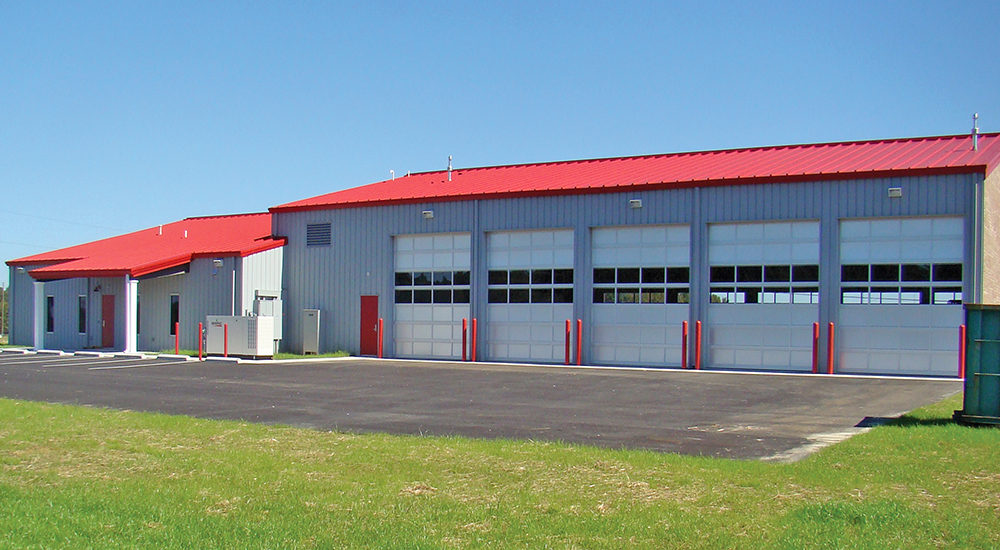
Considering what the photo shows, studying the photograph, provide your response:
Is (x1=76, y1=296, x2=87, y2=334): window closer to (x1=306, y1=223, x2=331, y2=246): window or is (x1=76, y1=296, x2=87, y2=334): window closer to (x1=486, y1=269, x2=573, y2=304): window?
(x1=306, y1=223, x2=331, y2=246): window

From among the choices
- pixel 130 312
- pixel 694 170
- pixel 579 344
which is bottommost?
pixel 579 344

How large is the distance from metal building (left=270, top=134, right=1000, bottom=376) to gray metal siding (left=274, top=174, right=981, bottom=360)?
44mm

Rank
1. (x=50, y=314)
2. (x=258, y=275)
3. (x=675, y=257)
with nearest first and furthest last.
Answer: (x=675, y=257), (x=258, y=275), (x=50, y=314)

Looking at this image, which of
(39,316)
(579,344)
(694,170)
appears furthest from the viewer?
(39,316)

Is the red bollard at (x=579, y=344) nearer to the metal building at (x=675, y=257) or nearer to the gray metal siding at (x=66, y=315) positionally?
the metal building at (x=675, y=257)

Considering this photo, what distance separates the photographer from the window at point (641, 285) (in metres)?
26.1

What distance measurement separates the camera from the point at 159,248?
1430 inches

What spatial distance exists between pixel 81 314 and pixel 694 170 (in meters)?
24.2

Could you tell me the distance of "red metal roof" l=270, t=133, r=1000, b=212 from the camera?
24.1 m

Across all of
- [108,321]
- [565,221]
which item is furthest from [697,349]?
[108,321]

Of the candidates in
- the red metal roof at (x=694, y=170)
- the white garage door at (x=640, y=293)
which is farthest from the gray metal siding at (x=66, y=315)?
the white garage door at (x=640, y=293)

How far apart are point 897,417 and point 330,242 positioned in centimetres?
2210

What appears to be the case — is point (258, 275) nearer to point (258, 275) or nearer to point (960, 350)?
point (258, 275)

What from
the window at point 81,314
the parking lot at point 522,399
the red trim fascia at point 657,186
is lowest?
the parking lot at point 522,399
